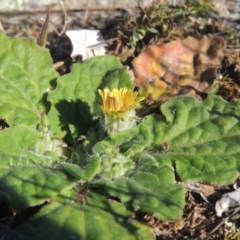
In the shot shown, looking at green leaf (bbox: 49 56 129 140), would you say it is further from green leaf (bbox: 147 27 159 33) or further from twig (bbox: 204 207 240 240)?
twig (bbox: 204 207 240 240)

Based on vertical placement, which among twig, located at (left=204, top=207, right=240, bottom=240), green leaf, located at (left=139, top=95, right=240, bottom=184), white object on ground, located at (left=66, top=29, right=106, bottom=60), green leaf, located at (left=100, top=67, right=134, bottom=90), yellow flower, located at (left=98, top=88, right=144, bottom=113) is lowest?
twig, located at (left=204, top=207, right=240, bottom=240)

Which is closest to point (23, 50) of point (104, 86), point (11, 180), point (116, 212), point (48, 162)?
point (104, 86)

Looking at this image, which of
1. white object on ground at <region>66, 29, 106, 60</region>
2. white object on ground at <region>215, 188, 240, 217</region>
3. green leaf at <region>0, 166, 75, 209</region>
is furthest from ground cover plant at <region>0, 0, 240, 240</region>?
white object on ground at <region>66, 29, 106, 60</region>

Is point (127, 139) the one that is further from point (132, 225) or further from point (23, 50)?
point (23, 50)

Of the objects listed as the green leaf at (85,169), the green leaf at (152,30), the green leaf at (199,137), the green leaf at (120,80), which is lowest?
the green leaf at (199,137)

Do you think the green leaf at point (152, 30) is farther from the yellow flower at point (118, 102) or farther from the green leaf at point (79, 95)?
the yellow flower at point (118, 102)

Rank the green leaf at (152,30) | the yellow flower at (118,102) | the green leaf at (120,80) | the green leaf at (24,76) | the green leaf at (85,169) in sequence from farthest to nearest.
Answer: the green leaf at (152,30)
the green leaf at (120,80)
the green leaf at (24,76)
the yellow flower at (118,102)
the green leaf at (85,169)

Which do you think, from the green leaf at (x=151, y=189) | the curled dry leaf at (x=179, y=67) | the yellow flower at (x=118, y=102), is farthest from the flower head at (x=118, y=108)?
the curled dry leaf at (x=179, y=67)
